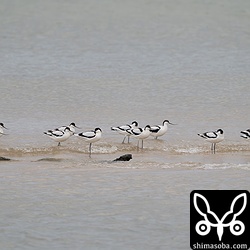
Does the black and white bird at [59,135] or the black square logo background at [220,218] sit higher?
the black and white bird at [59,135]

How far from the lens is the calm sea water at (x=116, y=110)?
11.8 m

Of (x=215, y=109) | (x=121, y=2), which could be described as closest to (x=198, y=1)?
(x=121, y=2)

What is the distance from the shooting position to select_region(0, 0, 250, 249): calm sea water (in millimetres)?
11750

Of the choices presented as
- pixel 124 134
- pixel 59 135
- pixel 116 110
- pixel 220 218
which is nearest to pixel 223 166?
pixel 124 134

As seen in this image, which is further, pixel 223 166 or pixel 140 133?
pixel 140 133

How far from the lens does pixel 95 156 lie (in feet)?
58.4

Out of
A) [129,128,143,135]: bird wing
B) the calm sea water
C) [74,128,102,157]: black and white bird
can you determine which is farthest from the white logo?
[129,128,143,135]: bird wing

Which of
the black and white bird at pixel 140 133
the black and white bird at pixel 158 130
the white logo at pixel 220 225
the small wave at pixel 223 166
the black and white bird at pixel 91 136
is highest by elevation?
the black and white bird at pixel 158 130

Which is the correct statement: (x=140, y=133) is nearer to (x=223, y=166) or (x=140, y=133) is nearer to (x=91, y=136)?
(x=91, y=136)

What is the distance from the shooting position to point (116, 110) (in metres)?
23.4

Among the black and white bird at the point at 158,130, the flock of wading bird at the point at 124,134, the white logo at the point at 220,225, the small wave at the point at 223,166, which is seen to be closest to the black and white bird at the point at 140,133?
the flock of wading bird at the point at 124,134

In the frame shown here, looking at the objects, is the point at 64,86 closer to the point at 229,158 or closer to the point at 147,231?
the point at 229,158

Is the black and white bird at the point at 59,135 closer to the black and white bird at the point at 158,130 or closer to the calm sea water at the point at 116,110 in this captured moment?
the calm sea water at the point at 116,110

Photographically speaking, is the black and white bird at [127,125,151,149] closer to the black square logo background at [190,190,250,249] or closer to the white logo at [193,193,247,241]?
the black square logo background at [190,190,250,249]
